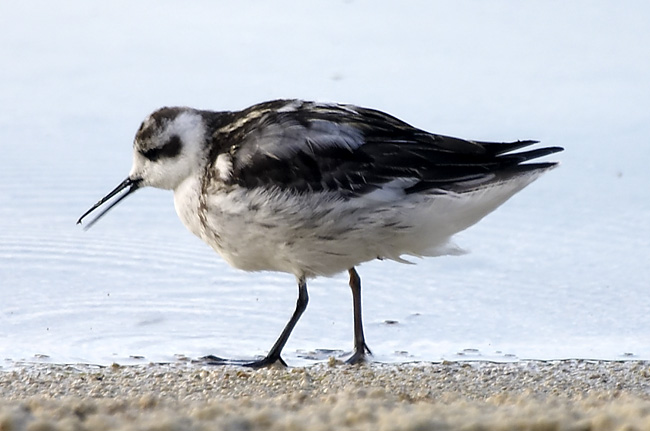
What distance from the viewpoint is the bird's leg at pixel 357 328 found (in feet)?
21.2

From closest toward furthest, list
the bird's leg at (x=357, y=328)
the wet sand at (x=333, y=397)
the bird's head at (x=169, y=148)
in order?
the wet sand at (x=333, y=397) < the bird's leg at (x=357, y=328) < the bird's head at (x=169, y=148)

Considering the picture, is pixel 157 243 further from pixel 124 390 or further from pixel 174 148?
pixel 124 390

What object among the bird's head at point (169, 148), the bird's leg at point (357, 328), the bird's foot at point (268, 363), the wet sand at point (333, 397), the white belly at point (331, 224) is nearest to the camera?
the wet sand at point (333, 397)

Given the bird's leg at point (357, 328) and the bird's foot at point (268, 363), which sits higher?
the bird's leg at point (357, 328)

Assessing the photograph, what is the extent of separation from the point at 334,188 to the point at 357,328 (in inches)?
32.9

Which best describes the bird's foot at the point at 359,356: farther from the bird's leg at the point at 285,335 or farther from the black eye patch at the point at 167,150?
the black eye patch at the point at 167,150

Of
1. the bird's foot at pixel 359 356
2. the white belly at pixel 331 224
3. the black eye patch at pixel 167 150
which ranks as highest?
the black eye patch at pixel 167 150

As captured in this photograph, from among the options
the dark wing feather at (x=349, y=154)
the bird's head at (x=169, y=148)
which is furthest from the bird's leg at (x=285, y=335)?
the bird's head at (x=169, y=148)

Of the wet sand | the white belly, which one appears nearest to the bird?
the white belly

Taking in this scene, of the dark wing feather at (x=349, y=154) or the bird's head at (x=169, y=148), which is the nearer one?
the dark wing feather at (x=349, y=154)

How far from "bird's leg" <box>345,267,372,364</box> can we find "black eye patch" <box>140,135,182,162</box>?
1.16 metres

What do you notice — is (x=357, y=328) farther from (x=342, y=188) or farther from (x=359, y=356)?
(x=342, y=188)

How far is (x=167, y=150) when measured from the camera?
686 centimetres

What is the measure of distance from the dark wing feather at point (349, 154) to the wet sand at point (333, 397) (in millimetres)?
944
